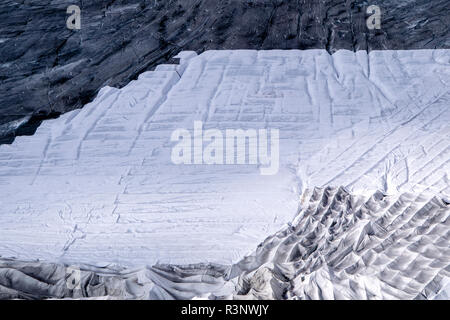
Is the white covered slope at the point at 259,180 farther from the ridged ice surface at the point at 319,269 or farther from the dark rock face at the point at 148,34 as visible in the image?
the dark rock face at the point at 148,34

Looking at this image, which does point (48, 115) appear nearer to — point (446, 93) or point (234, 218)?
point (234, 218)

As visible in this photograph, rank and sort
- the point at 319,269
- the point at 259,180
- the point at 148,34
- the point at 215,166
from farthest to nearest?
the point at 148,34
the point at 215,166
the point at 259,180
the point at 319,269

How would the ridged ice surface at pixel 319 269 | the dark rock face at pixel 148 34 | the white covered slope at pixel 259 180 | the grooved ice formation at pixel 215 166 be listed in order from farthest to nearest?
1. the dark rock face at pixel 148 34
2. the grooved ice formation at pixel 215 166
3. the white covered slope at pixel 259 180
4. the ridged ice surface at pixel 319 269

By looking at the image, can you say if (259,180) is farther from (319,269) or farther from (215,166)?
(319,269)

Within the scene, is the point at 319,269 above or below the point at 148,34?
above

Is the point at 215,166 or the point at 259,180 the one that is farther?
the point at 215,166

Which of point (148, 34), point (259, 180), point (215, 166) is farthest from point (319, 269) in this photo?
point (148, 34)

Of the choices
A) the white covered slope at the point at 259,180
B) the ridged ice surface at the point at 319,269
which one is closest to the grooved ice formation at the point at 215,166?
the white covered slope at the point at 259,180
